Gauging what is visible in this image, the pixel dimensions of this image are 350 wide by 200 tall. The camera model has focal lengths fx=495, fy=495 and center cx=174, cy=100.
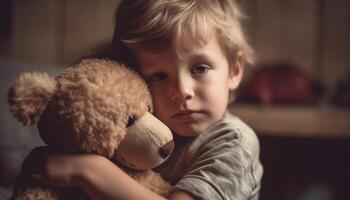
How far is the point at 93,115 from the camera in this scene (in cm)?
65

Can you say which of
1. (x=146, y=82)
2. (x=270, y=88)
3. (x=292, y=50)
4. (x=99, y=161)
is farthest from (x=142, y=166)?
(x=292, y=50)

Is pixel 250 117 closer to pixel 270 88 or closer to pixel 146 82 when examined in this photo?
pixel 270 88

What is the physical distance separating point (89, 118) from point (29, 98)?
90 mm

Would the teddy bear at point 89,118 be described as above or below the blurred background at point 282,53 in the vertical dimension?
above

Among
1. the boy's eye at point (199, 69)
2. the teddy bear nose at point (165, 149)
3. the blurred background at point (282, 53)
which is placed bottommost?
the blurred background at point (282, 53)

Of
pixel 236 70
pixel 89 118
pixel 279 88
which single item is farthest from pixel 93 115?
pixel 279 88

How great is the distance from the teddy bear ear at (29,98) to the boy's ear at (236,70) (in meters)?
0.39

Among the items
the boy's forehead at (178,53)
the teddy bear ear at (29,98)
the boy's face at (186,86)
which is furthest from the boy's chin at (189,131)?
the teddy bear ear at (29,98)

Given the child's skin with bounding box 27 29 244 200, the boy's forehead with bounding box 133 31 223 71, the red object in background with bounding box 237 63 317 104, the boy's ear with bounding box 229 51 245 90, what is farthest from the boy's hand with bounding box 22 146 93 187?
the red object in background with bounding box 237 63 317 104

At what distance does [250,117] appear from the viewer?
171 centimetres

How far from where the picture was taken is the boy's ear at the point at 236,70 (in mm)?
949

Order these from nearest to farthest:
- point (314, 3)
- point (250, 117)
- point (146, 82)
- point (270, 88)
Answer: point (146, 82)
point (250, 117)
point (270, 88)
point (314, 3)

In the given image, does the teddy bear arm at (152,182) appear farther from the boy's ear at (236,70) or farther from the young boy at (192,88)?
the boy's ear at (236,70)

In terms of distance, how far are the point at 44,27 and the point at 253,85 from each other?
40.4 inches
